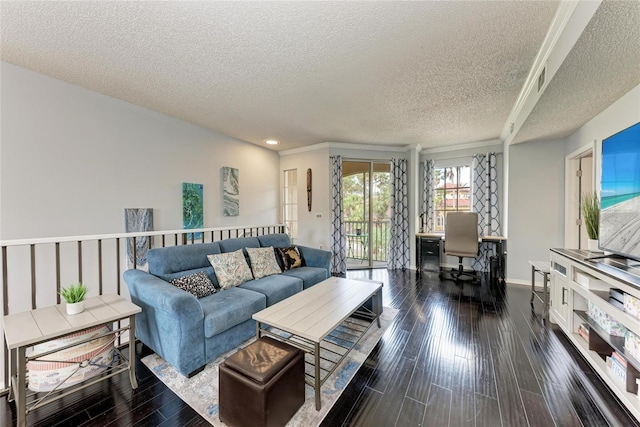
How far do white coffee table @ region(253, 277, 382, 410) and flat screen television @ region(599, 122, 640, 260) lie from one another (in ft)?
6.82

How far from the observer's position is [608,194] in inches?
89.2

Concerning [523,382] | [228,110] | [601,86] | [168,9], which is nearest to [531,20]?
[601,86]

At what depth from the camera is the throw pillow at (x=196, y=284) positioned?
2326 millimetres

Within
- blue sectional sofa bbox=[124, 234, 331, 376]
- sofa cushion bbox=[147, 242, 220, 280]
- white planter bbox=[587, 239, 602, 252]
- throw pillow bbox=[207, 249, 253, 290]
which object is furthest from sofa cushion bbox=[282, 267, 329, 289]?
white planter bbox=[587, 239, 602, 252]

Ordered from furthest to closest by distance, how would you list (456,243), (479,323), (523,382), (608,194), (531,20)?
(456,243), (479,323), (608,194), (523,382), (531,20)

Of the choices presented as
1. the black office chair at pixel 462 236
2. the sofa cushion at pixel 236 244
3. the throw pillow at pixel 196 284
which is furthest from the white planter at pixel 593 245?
the throw pillow at pixel 196 284

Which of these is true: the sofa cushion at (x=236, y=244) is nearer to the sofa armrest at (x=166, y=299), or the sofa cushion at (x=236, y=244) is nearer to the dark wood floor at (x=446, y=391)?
the sofa armrest at (x=166, y=299)

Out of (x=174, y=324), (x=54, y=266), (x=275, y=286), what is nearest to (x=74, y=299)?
(x=174, y=324)

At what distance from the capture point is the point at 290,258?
357 cm

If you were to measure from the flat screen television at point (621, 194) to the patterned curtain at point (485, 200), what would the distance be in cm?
232

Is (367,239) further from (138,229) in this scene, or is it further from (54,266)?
(54,266)

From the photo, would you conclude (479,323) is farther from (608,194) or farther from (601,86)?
(601,86)

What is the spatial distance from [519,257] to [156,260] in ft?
17.3

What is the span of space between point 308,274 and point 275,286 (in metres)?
0.65
